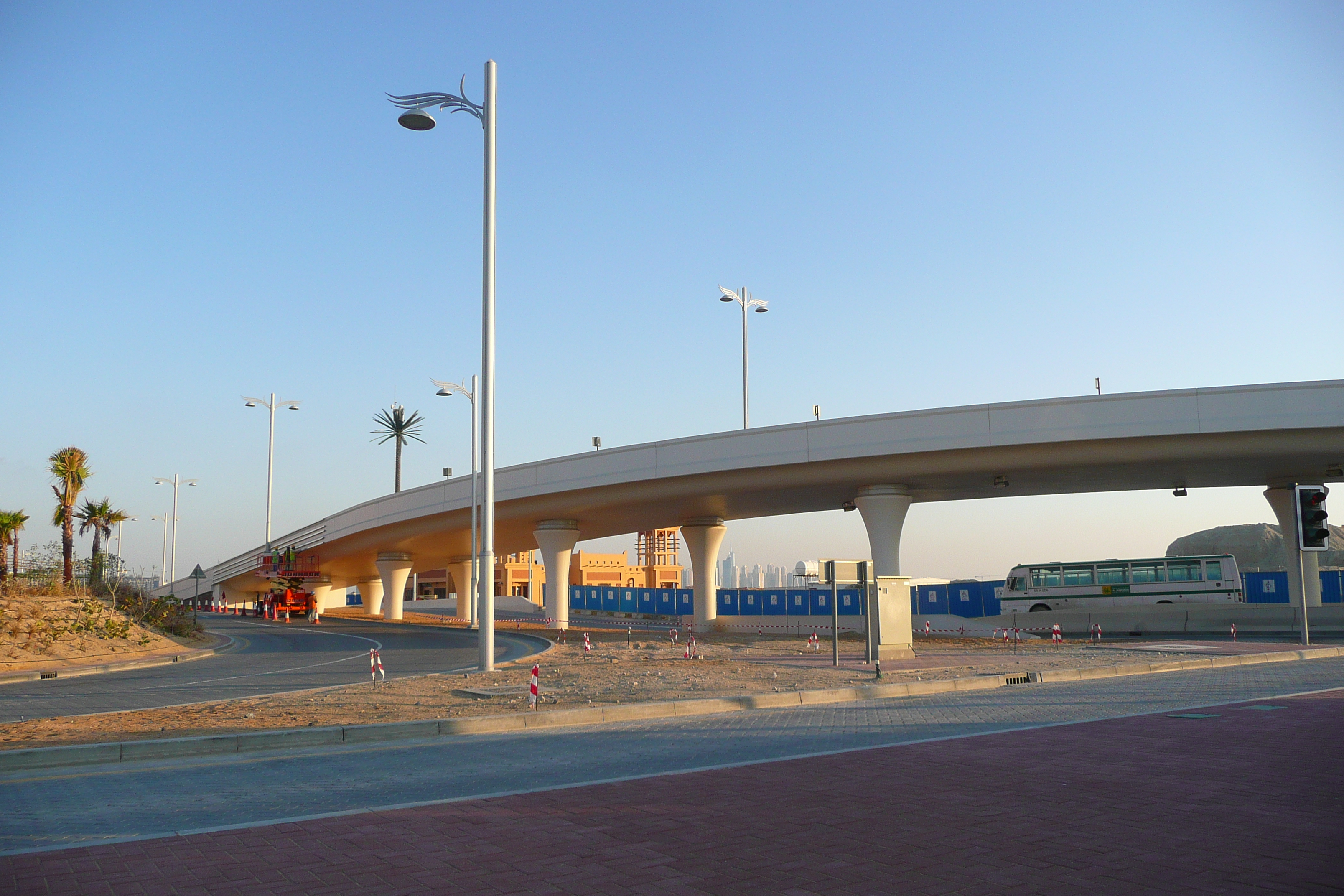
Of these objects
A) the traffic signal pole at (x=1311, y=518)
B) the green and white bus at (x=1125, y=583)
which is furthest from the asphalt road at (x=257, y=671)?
the green and white bus at (x=1125, y=583)

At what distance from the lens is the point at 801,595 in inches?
2003

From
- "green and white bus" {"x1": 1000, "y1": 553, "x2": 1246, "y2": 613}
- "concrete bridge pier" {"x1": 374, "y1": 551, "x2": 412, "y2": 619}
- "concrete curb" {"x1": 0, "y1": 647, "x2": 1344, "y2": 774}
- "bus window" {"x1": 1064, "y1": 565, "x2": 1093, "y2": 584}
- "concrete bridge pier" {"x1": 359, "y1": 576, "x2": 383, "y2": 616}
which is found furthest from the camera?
"concrete bridge pier" {"x1": 359, "y1": 576, "x2": 383, "y2": 616}

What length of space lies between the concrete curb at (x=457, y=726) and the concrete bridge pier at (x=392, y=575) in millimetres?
49871

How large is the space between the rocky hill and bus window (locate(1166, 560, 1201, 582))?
105111 mm

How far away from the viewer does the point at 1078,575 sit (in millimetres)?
47500

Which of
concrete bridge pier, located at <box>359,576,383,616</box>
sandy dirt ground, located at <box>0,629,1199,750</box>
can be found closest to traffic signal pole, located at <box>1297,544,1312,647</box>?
sandy dirt ground, located at <box>0,629,1199,750</box>

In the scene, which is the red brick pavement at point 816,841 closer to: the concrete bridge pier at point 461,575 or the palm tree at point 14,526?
the palm tree at point 14,526

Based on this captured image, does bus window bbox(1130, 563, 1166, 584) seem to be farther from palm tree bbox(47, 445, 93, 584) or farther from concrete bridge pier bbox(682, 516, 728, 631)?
palm tree bbox(47, 445, 93, 584)

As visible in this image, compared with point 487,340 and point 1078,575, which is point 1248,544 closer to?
point 1078,575

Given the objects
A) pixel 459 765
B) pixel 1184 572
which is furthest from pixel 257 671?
pixel 1184 572

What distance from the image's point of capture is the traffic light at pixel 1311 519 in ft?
72.2

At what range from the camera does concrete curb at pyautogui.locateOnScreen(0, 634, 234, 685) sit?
2105 cm

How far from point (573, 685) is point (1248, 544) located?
517ft

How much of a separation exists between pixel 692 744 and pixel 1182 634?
3641 cm
